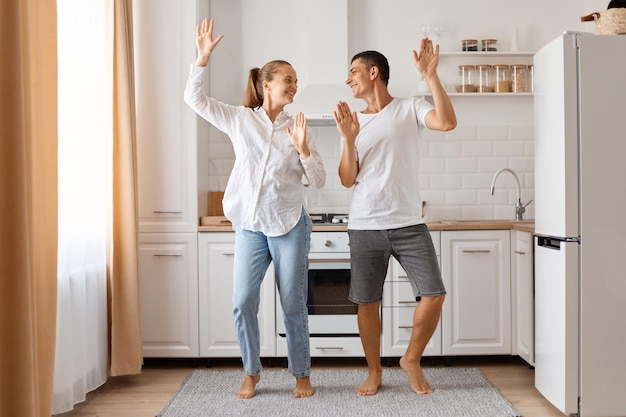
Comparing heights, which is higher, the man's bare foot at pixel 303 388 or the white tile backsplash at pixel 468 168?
the white tile backsplash at pixel 468 168

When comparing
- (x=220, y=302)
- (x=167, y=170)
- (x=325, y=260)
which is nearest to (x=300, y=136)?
(x=325, y=260)

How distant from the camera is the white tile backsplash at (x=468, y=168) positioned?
14.2ft

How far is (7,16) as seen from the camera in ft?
6.66

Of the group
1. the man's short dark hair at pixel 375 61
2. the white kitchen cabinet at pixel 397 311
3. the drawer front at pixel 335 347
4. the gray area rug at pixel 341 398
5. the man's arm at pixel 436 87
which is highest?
the man's short dark hair at pixel 375 61

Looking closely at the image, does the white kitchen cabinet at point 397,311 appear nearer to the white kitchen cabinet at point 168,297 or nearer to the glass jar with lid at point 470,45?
the white kitchen cabinet at point 168,297

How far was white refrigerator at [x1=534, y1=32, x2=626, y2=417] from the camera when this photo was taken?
8.70ft

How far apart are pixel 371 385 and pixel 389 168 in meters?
1.03

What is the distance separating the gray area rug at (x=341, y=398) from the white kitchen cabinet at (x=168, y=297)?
230mm

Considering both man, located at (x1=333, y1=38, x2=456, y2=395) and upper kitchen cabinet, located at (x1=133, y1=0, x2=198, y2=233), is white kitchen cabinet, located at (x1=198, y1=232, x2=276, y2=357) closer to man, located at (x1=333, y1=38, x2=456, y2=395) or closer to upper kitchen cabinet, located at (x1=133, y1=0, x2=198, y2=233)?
upper kitchen cabinet, located at (x1=133, y1=0, x2=198, y2=233)

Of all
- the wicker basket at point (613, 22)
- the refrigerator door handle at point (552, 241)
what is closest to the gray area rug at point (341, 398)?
the refrigerator door handle at point (552, 241)

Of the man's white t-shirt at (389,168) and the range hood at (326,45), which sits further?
the range hood at (326,45)

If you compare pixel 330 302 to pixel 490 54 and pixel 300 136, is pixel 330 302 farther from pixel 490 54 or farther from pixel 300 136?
pixel 490 54

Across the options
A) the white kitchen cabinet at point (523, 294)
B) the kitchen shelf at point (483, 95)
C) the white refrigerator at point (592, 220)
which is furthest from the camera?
the kitchen shelf at point (483, 95)

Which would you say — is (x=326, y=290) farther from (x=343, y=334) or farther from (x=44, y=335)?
(x=44, y=335)
